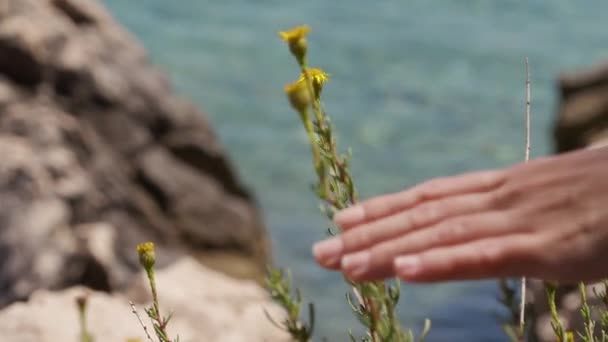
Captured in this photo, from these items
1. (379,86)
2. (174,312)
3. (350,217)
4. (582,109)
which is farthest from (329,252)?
(379,86)

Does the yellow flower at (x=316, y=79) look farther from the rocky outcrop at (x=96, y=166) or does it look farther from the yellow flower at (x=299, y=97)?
the rocky outcrop at (x=96, y=166)

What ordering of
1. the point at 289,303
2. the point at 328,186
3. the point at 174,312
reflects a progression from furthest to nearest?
the point at 174,312 → the point at 289,303 → the point at 328,186

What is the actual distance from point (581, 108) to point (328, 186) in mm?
6859

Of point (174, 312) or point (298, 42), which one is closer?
point (298, 42)

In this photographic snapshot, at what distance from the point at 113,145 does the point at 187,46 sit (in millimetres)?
6447

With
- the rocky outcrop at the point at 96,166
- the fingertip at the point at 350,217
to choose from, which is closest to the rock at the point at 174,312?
the rocky outcrop at the point at 96,166

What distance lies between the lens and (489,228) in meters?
1.25

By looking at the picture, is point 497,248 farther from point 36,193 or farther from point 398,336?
point 36,193

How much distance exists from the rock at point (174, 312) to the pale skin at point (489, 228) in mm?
1710

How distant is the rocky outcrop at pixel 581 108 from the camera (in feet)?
25.2

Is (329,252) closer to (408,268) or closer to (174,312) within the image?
(408,268)

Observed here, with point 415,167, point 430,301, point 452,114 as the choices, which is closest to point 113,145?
point 430,301

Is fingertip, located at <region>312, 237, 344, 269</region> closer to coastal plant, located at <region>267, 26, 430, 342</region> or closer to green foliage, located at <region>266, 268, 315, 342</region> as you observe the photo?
coastal plant, located at <region>267, 26, 430, 342</region>

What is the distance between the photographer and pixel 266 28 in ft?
42.6
